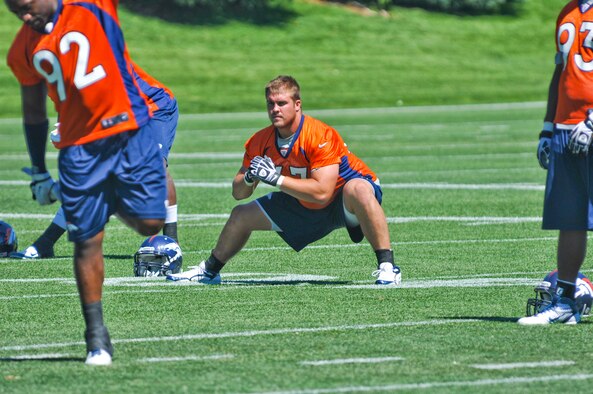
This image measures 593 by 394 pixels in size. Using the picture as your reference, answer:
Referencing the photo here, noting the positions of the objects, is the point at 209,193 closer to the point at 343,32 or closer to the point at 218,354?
the point at 218,354

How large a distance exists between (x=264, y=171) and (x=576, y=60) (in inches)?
97.0

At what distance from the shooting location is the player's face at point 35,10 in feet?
22.7

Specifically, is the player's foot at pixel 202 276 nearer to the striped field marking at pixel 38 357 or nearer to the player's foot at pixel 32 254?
the player's foot at pixel 32 254

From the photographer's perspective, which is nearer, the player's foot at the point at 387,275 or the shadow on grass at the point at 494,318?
the shadow on grass at the point at 494,318

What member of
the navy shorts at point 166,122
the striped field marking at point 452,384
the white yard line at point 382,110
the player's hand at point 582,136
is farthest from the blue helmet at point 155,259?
the white yard line at point 382,110

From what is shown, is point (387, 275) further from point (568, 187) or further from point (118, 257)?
point (118, 257)

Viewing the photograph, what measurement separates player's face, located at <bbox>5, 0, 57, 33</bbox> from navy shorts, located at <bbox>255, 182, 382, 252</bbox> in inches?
139

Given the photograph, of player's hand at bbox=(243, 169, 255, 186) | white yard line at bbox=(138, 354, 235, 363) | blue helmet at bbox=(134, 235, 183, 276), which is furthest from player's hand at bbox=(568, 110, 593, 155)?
blue helmet at bbox=(134, 235, 183, 276)

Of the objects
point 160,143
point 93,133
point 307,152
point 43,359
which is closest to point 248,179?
point 307,152

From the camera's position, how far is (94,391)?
6230 mm

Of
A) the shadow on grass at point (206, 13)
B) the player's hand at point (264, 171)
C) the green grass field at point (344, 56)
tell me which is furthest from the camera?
the shadow on grass at point (206, 13)

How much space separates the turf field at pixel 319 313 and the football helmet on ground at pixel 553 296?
7.3 inches

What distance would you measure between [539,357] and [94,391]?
217cm

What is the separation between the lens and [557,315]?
323 inches
